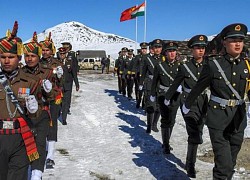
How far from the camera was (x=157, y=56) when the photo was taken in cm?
920

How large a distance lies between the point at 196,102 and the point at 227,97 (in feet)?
4.16

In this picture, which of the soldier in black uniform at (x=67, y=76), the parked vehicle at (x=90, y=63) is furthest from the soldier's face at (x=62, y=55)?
the parked vehicle at (x=90, y=63)

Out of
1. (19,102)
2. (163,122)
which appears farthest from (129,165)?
(19,102)

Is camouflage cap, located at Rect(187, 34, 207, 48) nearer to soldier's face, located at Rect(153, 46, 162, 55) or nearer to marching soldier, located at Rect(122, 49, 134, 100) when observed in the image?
soldier's face, located at Rect(153, 46, 162, 55)

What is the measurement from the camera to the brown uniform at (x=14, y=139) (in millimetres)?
3652

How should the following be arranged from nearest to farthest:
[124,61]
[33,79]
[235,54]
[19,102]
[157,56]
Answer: [19,102] < [33,79] < [235,54] < [157,56] < [124,61]

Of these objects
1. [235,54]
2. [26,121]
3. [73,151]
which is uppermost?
[235,54]

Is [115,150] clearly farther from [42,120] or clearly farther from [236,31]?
[236,31]

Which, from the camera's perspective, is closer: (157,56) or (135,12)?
(157,56)

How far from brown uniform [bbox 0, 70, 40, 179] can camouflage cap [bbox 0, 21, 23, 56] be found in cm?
27

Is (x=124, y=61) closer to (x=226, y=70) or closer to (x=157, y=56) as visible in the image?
(x=157, y=56)

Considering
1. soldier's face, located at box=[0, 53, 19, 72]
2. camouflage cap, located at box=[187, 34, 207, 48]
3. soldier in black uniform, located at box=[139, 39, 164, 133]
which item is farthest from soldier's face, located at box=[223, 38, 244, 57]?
soldier in black uniform, located at box=[139, 39, 164, 133]

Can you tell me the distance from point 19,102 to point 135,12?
25.4 m

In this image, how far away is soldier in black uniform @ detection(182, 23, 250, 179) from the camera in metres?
4.34
